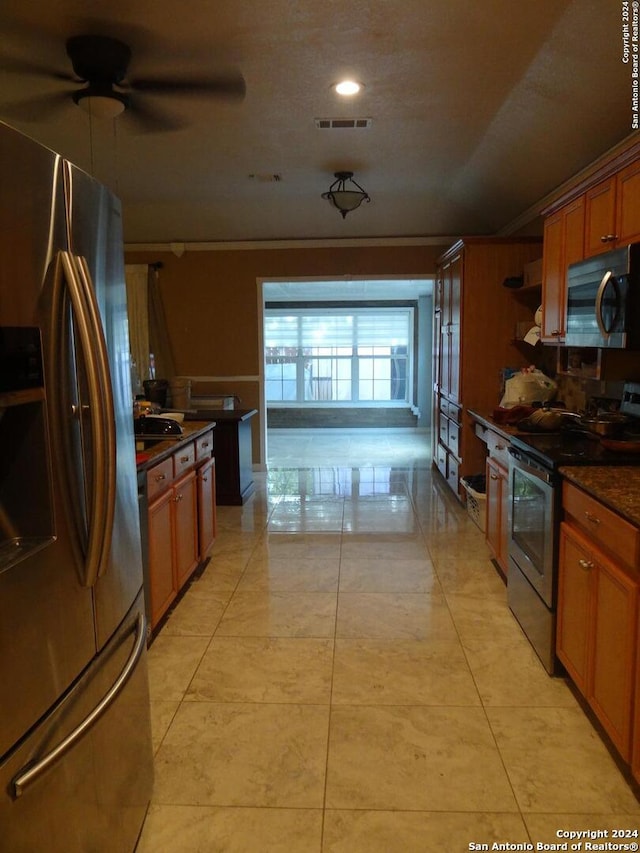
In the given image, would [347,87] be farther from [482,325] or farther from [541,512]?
[541,512]

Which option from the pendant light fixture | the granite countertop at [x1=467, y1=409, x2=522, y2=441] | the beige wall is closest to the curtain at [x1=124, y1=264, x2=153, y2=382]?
the beige wall

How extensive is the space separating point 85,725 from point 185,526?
1967 mm

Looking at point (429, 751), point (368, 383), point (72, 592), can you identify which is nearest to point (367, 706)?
point (429, 751)

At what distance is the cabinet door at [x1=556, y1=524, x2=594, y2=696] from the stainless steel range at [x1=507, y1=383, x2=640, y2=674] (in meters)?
0.06

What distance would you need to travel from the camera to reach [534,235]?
4871 mm

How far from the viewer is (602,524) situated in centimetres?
192

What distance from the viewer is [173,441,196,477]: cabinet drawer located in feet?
10.0

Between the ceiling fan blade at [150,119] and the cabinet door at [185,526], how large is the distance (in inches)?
81.7

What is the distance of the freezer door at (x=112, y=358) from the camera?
132 centimetres

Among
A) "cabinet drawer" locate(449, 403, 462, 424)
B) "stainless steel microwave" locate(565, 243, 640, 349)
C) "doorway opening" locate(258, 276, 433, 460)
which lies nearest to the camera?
"stainless steel microwave" locate(565, 243, 640, 349)

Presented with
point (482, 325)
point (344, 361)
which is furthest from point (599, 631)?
point (344, 361)

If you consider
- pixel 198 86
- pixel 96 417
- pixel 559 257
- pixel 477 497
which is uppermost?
pixel 198 86

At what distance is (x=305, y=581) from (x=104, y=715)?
214 centimetres

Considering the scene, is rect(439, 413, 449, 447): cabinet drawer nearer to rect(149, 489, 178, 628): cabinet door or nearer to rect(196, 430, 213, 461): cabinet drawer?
rect(196, 430, 213, 461): cabinet drawer
